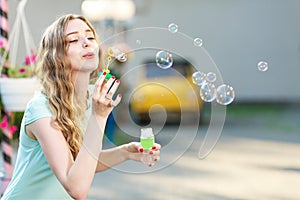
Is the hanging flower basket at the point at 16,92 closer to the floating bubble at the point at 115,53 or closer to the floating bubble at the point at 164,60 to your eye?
the floating bubble at the point at 164,60

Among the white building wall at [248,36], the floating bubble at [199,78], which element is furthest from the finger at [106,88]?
the white building wall at [248,36]

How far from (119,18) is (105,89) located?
8.43 meters

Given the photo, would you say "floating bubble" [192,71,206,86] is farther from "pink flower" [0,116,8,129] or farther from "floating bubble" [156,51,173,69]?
"pink flower" [0,116,8,129]

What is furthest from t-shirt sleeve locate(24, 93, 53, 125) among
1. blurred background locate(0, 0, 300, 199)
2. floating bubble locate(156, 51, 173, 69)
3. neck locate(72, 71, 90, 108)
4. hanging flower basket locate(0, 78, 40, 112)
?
blurred background locate(0, 0, 300, 199)

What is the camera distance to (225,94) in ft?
9.15

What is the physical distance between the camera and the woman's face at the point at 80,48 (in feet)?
6.02

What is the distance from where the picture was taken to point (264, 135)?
22.7ft

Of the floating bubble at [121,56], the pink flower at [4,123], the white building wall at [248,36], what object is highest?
the white building wall at [248,36]

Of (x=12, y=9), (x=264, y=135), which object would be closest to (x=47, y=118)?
(x=264, y=135)

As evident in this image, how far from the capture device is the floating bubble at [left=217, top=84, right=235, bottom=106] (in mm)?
2750

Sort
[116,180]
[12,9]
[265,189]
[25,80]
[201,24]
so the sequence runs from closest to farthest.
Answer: [25,80], [265,189], [116,180], [12,9], [201,24]

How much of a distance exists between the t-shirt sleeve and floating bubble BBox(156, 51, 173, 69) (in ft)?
2.72

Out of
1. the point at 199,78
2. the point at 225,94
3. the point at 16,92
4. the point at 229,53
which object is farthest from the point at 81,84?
the point at 229,53

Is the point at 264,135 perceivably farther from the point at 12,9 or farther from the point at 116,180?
the point at 12,9
